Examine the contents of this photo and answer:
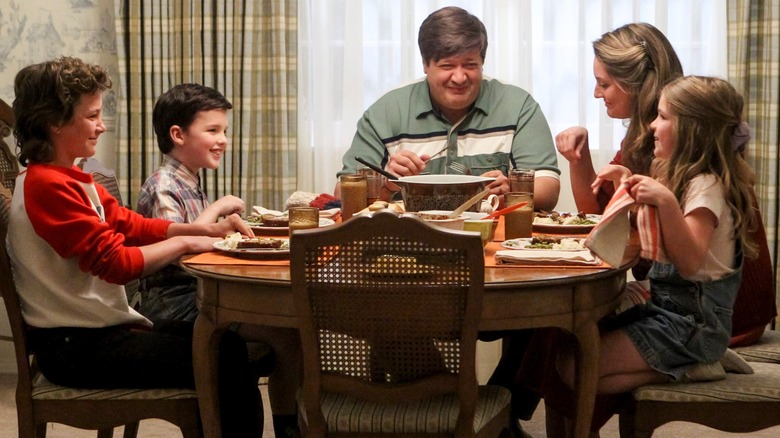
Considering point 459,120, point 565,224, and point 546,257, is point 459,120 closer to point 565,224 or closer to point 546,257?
point 565,224

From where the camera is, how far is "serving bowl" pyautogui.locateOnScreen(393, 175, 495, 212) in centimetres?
246

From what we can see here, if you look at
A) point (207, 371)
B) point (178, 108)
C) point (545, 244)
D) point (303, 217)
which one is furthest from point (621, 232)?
point (178, 108)

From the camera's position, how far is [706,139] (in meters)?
2.29

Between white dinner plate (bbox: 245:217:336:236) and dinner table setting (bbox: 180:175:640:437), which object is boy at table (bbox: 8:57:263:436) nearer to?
dinner table setting (bbox: 180:175:640:437)

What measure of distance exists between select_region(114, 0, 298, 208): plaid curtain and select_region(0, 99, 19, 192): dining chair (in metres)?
0.91

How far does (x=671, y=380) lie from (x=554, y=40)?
7.60 feet

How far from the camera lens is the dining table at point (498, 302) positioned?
194 centimetres

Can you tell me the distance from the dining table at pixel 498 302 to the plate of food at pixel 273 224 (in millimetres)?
379

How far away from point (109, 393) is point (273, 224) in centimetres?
67

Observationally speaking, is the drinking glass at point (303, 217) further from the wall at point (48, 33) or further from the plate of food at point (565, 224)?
the wall at point (48, 33)

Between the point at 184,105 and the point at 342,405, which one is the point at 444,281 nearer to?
the point at 342,405

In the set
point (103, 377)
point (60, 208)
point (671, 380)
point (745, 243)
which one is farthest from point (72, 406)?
point (745, 243)

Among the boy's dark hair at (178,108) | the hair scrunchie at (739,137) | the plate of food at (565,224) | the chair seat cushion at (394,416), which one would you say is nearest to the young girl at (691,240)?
the hair scrunchie at (739,137)

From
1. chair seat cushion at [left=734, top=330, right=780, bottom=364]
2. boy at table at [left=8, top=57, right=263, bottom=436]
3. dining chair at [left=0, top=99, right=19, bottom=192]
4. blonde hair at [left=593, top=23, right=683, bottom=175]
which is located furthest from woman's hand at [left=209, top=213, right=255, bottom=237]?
chair seat cushion at [left=734, top=330, right=780, bottom=364]
